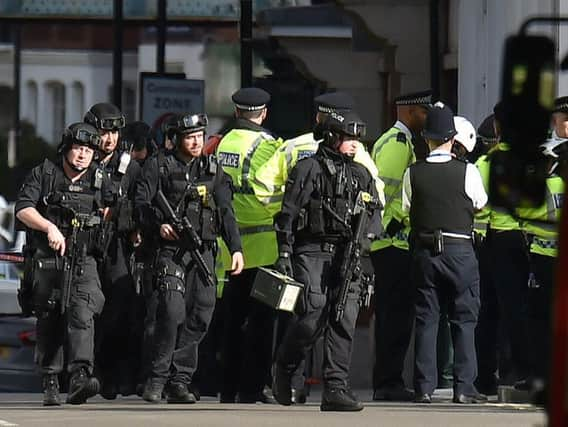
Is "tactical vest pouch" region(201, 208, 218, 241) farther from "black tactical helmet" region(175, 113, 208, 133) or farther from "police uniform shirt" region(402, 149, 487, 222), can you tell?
"police uniform shirt" region(402, 149, 487, 222)

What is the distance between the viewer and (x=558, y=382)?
680cm

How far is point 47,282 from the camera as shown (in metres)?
14.3

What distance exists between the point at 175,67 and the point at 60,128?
159 inches

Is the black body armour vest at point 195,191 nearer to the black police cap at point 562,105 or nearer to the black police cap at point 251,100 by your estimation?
the black police cap at point 251,100

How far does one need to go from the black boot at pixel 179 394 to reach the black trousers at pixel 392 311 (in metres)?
1.59

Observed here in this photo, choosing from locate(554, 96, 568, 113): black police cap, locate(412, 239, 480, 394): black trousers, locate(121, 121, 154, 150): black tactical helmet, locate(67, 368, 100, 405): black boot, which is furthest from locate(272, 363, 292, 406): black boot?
locate(121, 121, 154, 150): black tactical helmet

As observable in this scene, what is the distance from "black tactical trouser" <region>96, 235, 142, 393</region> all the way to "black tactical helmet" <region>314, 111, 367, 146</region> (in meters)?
1.75

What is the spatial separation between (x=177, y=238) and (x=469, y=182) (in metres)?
1.93

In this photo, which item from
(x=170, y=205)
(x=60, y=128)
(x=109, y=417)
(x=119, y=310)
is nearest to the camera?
(x=109, y=417)

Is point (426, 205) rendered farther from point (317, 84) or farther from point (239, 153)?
point (317, 84)

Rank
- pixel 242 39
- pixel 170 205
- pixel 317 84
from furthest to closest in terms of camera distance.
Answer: pixel 317 84
pixel 242 39
pixel 170 205

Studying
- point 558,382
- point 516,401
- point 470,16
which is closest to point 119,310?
point 516,401

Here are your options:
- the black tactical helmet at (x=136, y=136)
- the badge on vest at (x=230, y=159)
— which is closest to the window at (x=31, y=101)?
the black tactical helmet at (x=136, y=136)

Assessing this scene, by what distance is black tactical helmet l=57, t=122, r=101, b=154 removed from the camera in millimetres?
14344
